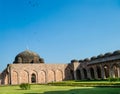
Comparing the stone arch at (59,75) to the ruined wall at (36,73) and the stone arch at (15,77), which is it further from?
the stone arch at (15,77)

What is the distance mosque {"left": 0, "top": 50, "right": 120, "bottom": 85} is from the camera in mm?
44553

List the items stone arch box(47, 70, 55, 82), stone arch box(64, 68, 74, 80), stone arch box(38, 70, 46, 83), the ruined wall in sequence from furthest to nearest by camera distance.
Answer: stone arch box(64, 68, 74, 80)
stone arch box(47, 70, 55, 82)
stone arch box(38, 70, 46, 83)
the ruined wall

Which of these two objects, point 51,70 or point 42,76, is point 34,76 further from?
point 51,70

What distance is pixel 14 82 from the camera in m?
44.9

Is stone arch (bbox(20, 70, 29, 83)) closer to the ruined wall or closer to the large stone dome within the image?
the ruined wall

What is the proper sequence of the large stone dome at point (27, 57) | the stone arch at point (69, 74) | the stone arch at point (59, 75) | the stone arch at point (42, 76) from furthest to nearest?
the large stone dome at point (27, 57) < the stone arch at point (69, 74) < the stone arch at point (59, 75) < the stone arch at point (42, 76)

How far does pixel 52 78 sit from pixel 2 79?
9.82m

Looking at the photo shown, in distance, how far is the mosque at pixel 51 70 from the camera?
146 ft

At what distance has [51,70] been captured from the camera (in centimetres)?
4903

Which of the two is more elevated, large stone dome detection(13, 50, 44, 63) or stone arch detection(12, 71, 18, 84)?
large stone dome detection(13, 50, 44, 63)


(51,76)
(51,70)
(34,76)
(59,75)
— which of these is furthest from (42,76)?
(59,75)

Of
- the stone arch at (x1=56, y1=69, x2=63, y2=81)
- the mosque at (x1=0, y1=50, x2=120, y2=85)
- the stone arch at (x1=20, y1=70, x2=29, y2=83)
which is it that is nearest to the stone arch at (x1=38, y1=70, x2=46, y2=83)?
the mosque at (x1=0, y1=50, x2=120, y2=85)

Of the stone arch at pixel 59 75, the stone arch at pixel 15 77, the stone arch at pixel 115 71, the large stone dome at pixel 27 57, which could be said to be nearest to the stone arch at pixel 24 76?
the stone arch at pixel 15 77

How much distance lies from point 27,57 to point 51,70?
6.18 metres
